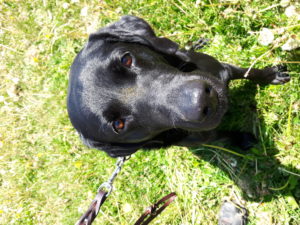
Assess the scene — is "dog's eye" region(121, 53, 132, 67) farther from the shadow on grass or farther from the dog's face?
the shadow on grass

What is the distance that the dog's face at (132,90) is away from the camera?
1.97m

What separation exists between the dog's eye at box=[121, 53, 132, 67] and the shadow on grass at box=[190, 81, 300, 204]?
1518 millimetres

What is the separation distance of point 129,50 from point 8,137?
3.77 m

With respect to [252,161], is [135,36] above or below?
above

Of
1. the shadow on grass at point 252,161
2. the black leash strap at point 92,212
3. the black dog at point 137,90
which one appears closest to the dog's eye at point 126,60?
the black dog at point 137,90

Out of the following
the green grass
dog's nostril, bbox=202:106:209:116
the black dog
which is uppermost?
dog's nostril, bbox=202:106:209:116

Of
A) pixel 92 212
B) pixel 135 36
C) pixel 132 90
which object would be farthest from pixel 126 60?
pixel 92 212

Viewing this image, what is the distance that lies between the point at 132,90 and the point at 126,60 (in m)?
0.23

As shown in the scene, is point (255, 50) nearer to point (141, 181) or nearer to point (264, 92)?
point (264, 92)

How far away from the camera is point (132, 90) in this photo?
223cm

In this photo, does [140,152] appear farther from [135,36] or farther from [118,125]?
[135,36]

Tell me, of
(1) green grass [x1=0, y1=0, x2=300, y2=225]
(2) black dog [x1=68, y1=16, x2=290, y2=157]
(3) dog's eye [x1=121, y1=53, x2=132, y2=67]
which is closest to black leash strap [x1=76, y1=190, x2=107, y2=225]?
(2) black dog [x1=68, y1=16, x2=290, y2=157]

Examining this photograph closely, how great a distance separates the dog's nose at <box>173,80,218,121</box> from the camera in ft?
5.59

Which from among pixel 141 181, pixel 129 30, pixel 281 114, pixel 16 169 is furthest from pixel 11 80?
pixel 281 114
